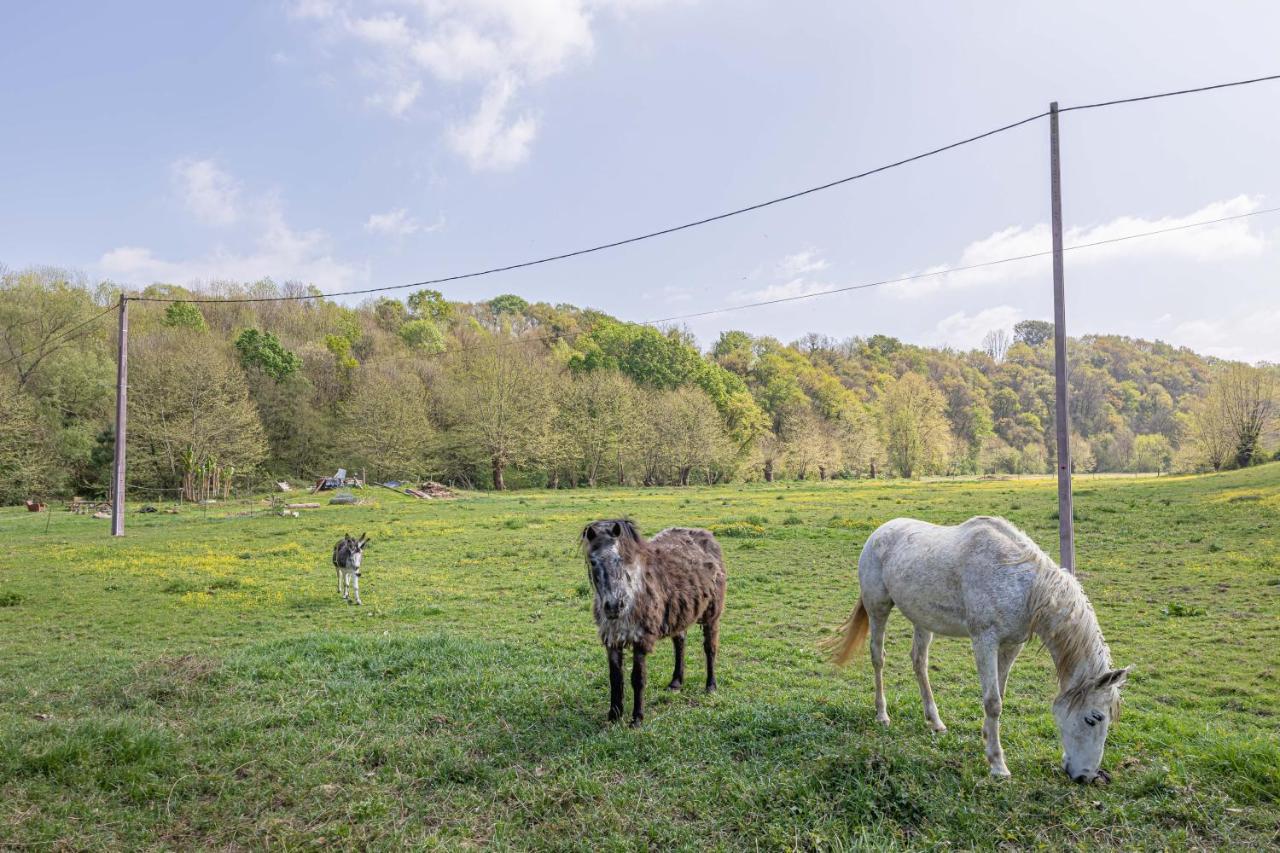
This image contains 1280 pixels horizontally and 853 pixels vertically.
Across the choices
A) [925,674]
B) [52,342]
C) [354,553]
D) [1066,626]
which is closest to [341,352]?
[52,342]

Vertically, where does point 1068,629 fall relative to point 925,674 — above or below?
above

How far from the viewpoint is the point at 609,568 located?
19.4 ft

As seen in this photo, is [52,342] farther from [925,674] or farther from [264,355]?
[925,674]

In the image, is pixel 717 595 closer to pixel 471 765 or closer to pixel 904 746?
pixel 904 746

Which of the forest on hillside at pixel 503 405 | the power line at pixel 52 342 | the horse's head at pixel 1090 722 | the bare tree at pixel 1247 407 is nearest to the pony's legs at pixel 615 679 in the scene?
the horse's head at pixel 1090 722

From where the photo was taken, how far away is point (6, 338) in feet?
143

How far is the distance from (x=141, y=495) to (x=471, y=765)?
4746 centimetres

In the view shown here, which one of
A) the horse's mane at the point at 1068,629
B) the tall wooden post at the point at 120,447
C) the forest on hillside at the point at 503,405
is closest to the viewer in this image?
the horse's mane at the point at 1068,629

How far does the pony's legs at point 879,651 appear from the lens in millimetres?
5910

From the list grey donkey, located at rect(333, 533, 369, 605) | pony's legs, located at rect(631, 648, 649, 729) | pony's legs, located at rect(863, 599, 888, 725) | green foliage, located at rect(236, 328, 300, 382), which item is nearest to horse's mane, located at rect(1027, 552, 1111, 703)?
pony's legs, located at rect(863, 599, 888, 725)

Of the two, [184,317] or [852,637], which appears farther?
[184,317]

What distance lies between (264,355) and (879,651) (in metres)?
57.6

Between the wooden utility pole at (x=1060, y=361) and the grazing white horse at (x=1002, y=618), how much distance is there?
14.1 ft

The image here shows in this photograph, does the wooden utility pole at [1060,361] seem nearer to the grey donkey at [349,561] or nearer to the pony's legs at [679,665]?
the pony's legs at [679,665]
